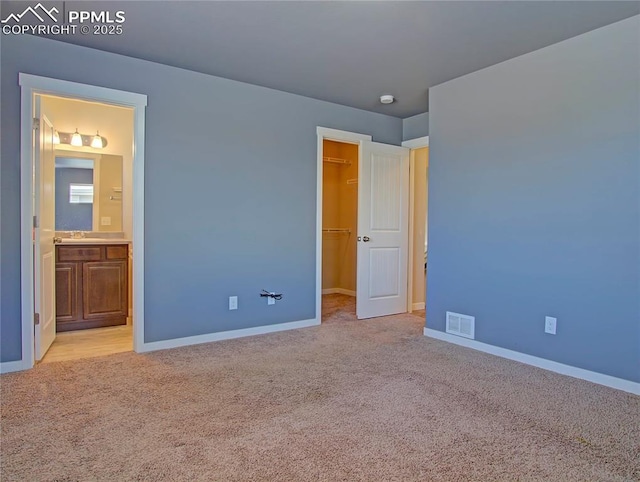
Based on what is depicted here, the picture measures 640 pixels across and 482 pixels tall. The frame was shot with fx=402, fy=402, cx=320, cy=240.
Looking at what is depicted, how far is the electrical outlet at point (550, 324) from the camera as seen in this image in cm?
299

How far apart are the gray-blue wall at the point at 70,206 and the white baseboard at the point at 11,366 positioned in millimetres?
2116

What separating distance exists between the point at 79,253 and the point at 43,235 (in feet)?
3.38

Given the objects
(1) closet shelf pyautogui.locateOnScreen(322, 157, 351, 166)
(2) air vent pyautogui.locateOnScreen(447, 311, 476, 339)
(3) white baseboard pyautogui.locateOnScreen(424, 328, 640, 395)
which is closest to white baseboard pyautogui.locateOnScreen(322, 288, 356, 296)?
(1) closet shelf pyautogui.locateOnScreen(322, 157, 351, 166)

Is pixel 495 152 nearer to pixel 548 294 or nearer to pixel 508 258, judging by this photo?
pixel 508 258

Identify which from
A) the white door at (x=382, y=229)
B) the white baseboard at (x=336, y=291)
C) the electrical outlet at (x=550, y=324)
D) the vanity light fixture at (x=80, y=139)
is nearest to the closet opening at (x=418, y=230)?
the white door at (x=382, y=229)

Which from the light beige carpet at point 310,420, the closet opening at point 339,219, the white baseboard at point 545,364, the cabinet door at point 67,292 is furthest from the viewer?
the closet opening at point 339,219

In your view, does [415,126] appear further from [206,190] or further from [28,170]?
[28,170]

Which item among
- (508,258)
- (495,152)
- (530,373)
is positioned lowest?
(530,373)

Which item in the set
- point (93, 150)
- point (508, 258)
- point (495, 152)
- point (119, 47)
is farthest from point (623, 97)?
point (93, 150)

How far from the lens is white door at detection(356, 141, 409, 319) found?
4566mm

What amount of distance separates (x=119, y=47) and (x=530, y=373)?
155 inches

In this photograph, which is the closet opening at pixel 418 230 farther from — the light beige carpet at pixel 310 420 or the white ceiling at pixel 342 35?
the light beige carpet at pixel 310 420

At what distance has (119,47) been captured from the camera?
3084mm

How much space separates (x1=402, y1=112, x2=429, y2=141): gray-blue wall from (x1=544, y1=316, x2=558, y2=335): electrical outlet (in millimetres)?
2581
